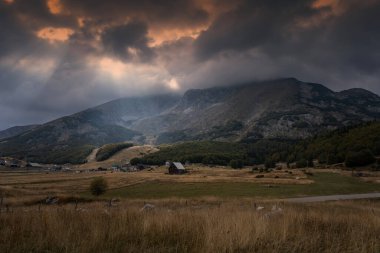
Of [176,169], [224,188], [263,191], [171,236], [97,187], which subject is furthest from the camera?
[176,169]

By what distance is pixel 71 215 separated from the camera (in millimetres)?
11305

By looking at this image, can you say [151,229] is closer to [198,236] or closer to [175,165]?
[198,236]

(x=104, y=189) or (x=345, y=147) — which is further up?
(x=345, y=147)

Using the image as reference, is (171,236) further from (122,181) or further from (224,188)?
(122,181)

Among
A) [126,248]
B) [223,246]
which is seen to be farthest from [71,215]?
[223,246]

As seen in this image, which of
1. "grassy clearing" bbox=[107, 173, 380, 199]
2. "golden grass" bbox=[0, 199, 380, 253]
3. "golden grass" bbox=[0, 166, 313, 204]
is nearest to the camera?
"golden grass" bbox=[0, 199, 380, 253]

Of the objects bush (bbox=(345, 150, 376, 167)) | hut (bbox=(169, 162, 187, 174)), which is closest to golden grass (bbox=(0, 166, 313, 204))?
hut (bbox=(169, 162, 187, 174))

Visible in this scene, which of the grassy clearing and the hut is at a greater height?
the hut

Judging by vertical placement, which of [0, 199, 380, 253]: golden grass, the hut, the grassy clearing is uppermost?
[0, 199, 380, 253]: golden grass

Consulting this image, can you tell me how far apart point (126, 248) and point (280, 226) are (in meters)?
4.61

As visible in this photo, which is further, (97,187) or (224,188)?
(224,188)

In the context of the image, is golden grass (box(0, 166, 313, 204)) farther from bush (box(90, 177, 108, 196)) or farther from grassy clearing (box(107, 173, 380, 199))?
grassy clearing (box(107, 173, 380, 199))

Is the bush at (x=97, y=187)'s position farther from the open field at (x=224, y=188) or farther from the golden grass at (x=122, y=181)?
the golden grass at (x=122, y=181)

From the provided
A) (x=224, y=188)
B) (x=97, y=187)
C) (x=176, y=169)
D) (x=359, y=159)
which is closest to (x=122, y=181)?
(x=97, y=187)
